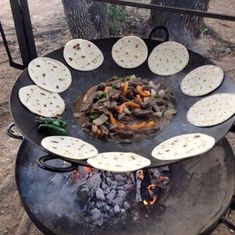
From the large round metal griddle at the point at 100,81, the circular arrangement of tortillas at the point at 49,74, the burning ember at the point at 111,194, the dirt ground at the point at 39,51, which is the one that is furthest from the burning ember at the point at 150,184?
the circular arrangement of tortillas at the point at 49,74

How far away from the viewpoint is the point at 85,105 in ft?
9.27

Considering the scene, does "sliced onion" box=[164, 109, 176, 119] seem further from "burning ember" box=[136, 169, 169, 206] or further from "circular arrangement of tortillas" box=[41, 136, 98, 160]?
"circular arrangement of tortillas" box=[41, 136, 98, 160]

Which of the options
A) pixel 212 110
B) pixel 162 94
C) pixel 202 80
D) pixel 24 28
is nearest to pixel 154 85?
pixel 162 94

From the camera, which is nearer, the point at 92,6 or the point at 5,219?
the point at 5,219

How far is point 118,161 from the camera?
2113 millimetres

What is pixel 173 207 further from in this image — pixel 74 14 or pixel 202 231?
pixel 74 14

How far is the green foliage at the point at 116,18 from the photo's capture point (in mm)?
6734

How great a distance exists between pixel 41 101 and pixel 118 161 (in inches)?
38.0

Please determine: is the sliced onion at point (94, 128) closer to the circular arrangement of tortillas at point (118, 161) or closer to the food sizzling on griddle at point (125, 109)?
the food sizzling on griddle at point (125, 109)

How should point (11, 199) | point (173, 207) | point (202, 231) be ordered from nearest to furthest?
point (202, 231) < point (173, 207) < point (11, 199)

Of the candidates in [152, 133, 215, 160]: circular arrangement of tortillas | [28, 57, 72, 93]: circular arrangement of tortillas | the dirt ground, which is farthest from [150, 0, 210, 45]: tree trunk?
[152, 133, 215, 160]: circular arrangement of tortillas

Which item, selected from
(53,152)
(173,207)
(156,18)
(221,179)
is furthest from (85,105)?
(156,18)

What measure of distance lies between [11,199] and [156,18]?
147 inches

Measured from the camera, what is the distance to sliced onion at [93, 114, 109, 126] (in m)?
2.59
